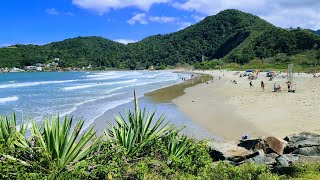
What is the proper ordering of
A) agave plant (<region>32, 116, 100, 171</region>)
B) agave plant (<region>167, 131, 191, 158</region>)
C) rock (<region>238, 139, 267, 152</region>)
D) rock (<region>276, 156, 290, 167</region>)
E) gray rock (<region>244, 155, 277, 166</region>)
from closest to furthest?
1. agave plant (<region>32, 116, 100, 171</region>)
2. agave plant (<region>167, 131, 191, 158</region>)
3. rock (<region>276, 156, 290, 167</region>)
4. gray rock (<region>244, 155, 277, 166</region>)
5. rock (<region>238, 139, 267, 152</region>)

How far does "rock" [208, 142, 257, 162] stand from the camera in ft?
25.2

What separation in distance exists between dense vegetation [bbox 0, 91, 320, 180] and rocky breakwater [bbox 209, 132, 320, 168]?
0.75 metres

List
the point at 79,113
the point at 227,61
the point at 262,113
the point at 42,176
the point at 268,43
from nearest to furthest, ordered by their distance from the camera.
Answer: the point at 42,176 → the point at 262,113 → the point at 79,113 → the point at 268,43 → the point at 227,61

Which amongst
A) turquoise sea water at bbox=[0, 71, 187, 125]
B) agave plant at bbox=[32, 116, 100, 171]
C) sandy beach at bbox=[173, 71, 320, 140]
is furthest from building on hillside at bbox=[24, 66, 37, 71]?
agave plant at bbox=[32, 116, 100, 171]

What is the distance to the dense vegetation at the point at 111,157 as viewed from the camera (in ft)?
14.7

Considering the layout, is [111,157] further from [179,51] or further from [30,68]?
[179,51]

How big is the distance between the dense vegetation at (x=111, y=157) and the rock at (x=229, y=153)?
166 cm

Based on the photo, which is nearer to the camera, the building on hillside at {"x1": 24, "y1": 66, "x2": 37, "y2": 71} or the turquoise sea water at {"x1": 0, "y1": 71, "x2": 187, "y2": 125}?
the turquoise sea water at {"x1": 0, "y1": 71, "x2": 187, "y2": 125}

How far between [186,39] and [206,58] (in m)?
28.2

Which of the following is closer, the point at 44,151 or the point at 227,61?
the point at 44,151

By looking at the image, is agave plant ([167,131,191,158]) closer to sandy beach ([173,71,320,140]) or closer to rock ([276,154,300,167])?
rock ([276,154,300,167])

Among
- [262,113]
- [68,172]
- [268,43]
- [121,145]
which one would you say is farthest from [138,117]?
[268,43]

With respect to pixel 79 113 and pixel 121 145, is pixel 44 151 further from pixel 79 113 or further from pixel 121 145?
pixel 79 113

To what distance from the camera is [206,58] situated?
526 ft
